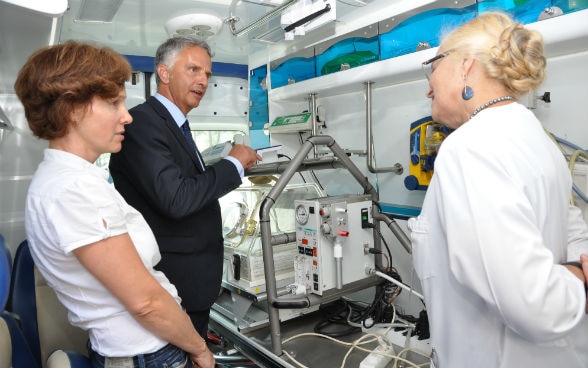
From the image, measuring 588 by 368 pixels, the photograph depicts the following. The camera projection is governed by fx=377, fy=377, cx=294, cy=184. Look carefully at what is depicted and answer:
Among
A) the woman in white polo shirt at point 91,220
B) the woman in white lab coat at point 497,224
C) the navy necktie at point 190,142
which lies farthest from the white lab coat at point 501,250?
the navy necktie at point 190,142

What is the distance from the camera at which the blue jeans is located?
117 cm

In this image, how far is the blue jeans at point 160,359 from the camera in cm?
117

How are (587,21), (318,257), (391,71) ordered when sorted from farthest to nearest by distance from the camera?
(391,71)
(318,257)
(587,21)

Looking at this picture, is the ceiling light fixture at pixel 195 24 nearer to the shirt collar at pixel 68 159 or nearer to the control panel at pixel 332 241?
the control panel at pixel 332 241

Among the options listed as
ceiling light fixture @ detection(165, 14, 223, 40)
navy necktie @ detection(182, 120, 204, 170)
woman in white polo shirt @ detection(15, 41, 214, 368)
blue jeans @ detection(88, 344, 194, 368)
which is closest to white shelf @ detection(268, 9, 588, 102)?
ceiling light fixture @ detection(165, 14, 223, 40)

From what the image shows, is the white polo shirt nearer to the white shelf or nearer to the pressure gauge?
the pressure gauge

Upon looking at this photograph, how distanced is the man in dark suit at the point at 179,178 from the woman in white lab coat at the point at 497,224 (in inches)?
37.0

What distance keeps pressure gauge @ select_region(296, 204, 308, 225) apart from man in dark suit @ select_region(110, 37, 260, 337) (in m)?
0.39

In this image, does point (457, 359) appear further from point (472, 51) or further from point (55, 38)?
point (55, 38)

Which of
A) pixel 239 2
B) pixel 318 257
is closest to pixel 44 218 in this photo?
pixel 318 257

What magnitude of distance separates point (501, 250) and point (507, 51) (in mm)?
544

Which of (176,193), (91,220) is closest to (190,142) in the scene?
(176,193)

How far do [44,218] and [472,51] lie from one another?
1.26 metres

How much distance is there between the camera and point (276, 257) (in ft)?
8.06
